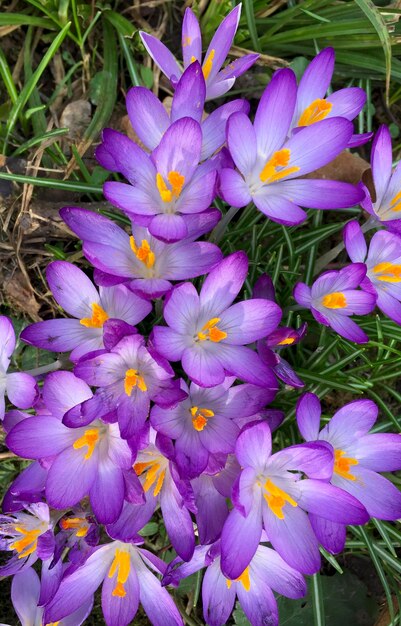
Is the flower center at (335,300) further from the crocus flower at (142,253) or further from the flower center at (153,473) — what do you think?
the flower center at (153,473)

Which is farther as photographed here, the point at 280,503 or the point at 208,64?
the point at 208,64

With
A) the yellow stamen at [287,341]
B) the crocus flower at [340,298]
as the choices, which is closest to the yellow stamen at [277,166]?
the crocus flower at [340,298]

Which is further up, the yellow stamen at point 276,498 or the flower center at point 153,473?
the yellow stamen at point 276,498

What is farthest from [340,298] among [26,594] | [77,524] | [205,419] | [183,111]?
[26,594]

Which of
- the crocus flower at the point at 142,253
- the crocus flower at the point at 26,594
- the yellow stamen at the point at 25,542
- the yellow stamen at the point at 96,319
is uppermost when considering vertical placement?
the crocus flower at the point at 142,253

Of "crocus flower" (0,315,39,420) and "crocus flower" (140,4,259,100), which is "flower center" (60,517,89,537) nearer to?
"crocus flower" (0,315,39,420)

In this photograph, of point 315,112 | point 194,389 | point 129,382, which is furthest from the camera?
point 315,112

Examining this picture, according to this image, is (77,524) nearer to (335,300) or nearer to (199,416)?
(199,416)
